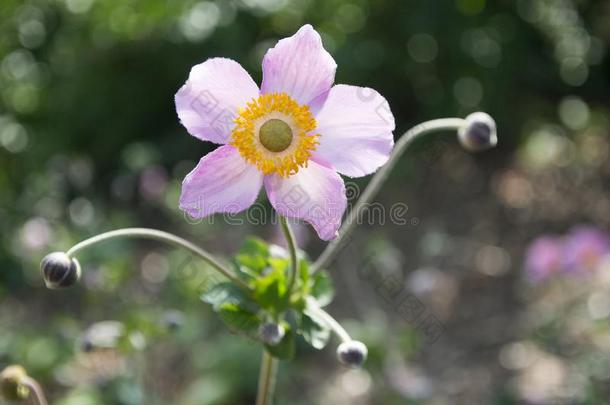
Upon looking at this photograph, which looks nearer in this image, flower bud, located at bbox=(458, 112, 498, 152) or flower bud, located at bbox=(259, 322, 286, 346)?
flower bud, located at bbox=(259, 322, 286, 346)

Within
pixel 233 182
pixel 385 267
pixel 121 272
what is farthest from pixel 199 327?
pixel 233 182

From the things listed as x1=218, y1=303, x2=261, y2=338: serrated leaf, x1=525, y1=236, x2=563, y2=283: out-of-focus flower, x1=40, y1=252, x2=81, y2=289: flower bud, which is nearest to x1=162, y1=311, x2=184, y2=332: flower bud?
x1=218, y1=303, x2=261, y2=338: serrated leaf

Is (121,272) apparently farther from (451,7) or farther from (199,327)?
(451,7)

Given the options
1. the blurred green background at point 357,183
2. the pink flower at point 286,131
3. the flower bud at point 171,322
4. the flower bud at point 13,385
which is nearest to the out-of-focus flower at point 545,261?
the blurred green background at point 357,183

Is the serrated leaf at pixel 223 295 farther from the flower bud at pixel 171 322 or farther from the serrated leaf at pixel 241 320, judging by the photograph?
the flower bud at pixel 171 322

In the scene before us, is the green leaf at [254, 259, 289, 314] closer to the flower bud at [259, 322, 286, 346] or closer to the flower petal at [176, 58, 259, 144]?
the flower bud at [259, 322, 286, 346]

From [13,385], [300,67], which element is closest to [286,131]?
[300,67]

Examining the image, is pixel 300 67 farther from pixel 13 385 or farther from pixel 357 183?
pixel 357 183
